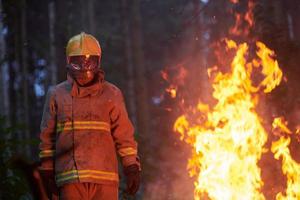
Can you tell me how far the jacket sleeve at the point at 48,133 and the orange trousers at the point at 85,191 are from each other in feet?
1.08

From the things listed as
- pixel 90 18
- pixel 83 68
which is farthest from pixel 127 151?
pixel 90 18

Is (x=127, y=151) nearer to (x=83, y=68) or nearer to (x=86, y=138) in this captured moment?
(x=86, y=138)

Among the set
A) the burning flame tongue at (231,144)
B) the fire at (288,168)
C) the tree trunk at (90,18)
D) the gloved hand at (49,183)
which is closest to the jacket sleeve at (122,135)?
the gloved hand at (49,183)

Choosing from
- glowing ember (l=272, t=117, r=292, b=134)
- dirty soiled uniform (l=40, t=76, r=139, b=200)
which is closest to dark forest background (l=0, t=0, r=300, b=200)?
glowing ember (l=272, t=117, r=292, b=134)

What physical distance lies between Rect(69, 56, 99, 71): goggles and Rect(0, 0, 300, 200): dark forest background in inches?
112

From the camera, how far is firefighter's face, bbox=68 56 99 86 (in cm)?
583

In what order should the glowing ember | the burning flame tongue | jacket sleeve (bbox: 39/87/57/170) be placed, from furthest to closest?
1. the glowing ember
2. the burning flame tongue
3. jacket sleeve (bbox: 39/87/57/170)

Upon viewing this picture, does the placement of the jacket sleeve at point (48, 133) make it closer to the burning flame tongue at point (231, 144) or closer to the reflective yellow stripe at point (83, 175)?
the reflective yellow stripe at point (83, 175)

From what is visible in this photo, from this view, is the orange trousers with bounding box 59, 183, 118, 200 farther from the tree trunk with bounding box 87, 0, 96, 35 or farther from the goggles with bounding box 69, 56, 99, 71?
the tree trunk with bounding box 87, 0, 96, 35

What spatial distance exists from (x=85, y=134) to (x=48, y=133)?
0.41 m

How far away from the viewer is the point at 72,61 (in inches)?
234

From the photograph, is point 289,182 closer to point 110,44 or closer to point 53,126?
point 53,126

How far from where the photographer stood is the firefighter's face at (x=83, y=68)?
19.1ft

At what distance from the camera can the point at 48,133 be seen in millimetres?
5914
